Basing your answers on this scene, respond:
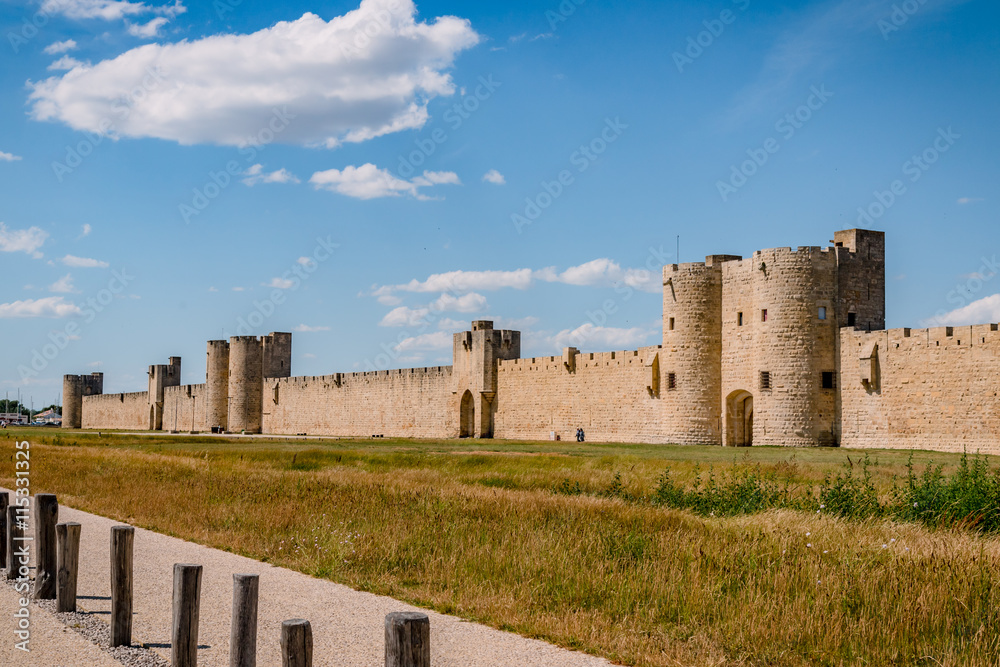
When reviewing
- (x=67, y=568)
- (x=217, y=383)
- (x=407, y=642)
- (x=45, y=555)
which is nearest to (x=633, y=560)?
(x=67, y=568)

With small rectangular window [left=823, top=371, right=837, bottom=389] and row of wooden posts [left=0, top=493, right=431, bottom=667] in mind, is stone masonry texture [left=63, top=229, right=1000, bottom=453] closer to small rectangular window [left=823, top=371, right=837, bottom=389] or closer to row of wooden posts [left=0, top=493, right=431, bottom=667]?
small rectangular window [left=823, top=371, right=837, bottom=389]

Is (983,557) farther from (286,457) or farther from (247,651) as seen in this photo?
(286,457)

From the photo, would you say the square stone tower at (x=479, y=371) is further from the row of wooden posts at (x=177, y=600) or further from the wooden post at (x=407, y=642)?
the wooden post at (x=407, y=642)

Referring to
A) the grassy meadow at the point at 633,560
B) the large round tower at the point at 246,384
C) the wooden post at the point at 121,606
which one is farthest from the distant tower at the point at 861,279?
the large round tower at the point at 246,384

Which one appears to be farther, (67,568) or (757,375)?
(757,375)

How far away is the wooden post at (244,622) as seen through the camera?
4.99 metres

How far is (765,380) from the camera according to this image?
28.8m

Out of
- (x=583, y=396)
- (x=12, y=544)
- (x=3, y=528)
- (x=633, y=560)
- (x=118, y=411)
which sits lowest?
(x=118, y=411)

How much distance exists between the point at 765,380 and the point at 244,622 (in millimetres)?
25595

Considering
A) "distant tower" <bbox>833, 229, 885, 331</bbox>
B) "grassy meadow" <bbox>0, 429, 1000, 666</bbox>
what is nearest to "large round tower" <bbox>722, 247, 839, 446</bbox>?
"distant tower" <bbox>833, 229, 885, 331</bbox>

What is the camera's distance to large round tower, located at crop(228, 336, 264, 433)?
56.3 metres

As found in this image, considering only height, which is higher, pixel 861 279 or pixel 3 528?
pixel 861 279

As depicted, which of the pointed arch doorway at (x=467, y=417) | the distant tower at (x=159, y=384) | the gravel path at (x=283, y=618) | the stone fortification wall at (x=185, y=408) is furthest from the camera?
the distant tower at (x=159, y=384)

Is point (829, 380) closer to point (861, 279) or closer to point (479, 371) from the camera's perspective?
point (861, 279)
